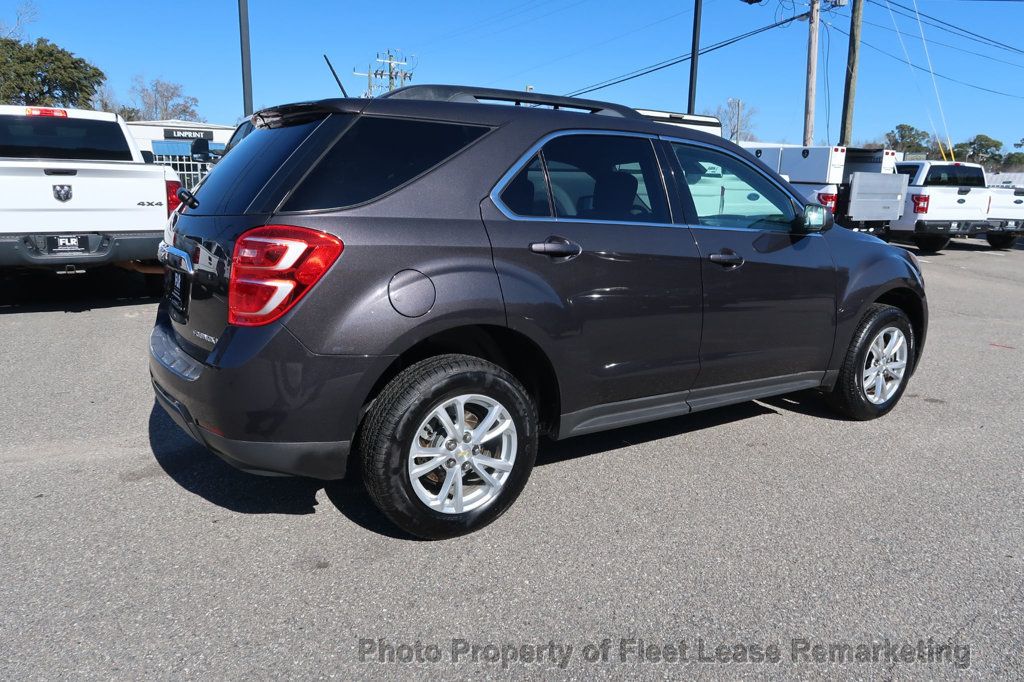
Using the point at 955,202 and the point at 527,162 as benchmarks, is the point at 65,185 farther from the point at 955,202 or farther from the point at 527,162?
the point at 955,202

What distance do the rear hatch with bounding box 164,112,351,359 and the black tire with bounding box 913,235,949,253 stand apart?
18166mm

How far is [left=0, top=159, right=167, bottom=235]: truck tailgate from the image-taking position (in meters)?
6.75

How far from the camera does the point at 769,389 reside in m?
4.44

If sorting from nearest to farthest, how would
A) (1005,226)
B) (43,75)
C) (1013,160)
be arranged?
(1005,226) → (43,75) → (1013,160)

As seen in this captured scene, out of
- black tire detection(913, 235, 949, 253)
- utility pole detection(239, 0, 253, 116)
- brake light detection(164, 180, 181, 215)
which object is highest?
utility pole detection(239, 0, 253, 116)

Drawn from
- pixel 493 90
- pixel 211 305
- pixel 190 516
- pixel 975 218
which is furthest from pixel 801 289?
pixel 975 218

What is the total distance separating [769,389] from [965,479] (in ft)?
3.61

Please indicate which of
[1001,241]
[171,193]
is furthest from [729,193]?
[1001,241]

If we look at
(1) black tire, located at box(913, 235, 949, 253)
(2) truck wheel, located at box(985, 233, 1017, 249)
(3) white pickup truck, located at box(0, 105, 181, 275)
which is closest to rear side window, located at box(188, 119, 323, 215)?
(3) white pickup truck, located at box(0, 105, 181, 275)

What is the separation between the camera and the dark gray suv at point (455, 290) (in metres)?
2.91

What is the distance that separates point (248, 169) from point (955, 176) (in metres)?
18.5

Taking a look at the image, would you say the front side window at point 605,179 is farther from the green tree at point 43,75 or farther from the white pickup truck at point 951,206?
the green tree at point 43,75

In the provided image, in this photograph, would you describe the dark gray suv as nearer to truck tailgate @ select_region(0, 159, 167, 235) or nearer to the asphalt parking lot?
the asphalt parking lot

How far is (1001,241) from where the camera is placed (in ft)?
63.7
